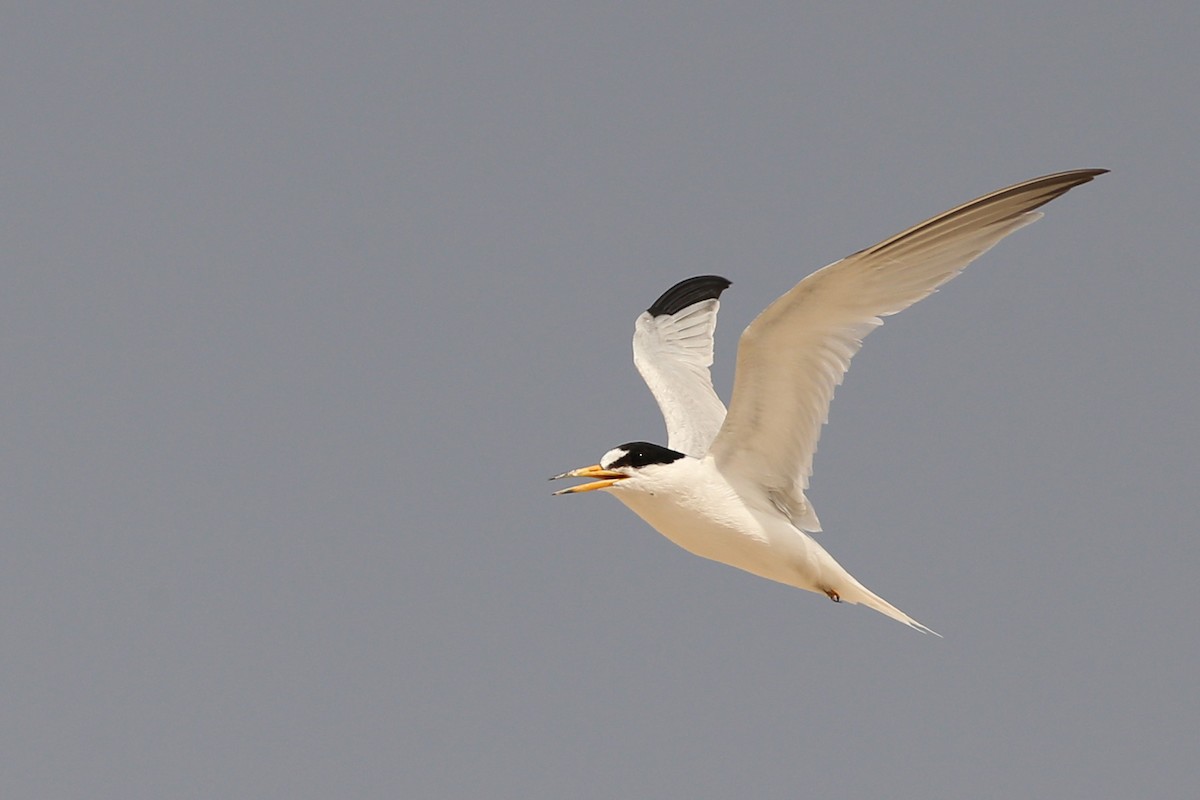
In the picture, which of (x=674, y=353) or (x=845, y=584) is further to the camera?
(x=674, y=353)

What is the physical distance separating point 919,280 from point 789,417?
5.75 ft

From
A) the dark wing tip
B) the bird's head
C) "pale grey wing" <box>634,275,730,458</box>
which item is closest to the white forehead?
the bird's head

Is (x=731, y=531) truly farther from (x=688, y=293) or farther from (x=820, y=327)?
(x=688, y=293)

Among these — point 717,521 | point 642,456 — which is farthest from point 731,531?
point 642,456

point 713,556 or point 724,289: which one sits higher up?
point 724,289

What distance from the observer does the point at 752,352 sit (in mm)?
11719

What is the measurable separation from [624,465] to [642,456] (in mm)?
166

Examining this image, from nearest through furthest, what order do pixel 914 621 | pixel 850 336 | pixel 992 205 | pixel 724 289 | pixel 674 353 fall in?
pixel 992 205, pixel 850 336, pixel 914 621, pixel 674 353, pixel 724 289

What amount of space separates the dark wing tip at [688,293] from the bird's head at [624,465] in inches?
247

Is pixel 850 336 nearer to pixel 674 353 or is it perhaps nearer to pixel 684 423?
pixel 684 423

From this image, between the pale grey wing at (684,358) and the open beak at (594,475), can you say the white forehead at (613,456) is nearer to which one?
the open beak at (594,475)

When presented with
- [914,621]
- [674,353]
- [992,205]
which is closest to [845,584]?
[914,621]

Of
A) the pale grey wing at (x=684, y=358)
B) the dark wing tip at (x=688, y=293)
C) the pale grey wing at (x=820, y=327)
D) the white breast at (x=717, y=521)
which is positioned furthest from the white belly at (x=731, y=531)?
the dark wing tip at (x=688, y=293)

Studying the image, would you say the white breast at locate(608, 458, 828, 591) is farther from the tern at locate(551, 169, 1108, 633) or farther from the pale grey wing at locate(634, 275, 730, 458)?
the pale grey wing at locate(634, 275, 730, 458)
